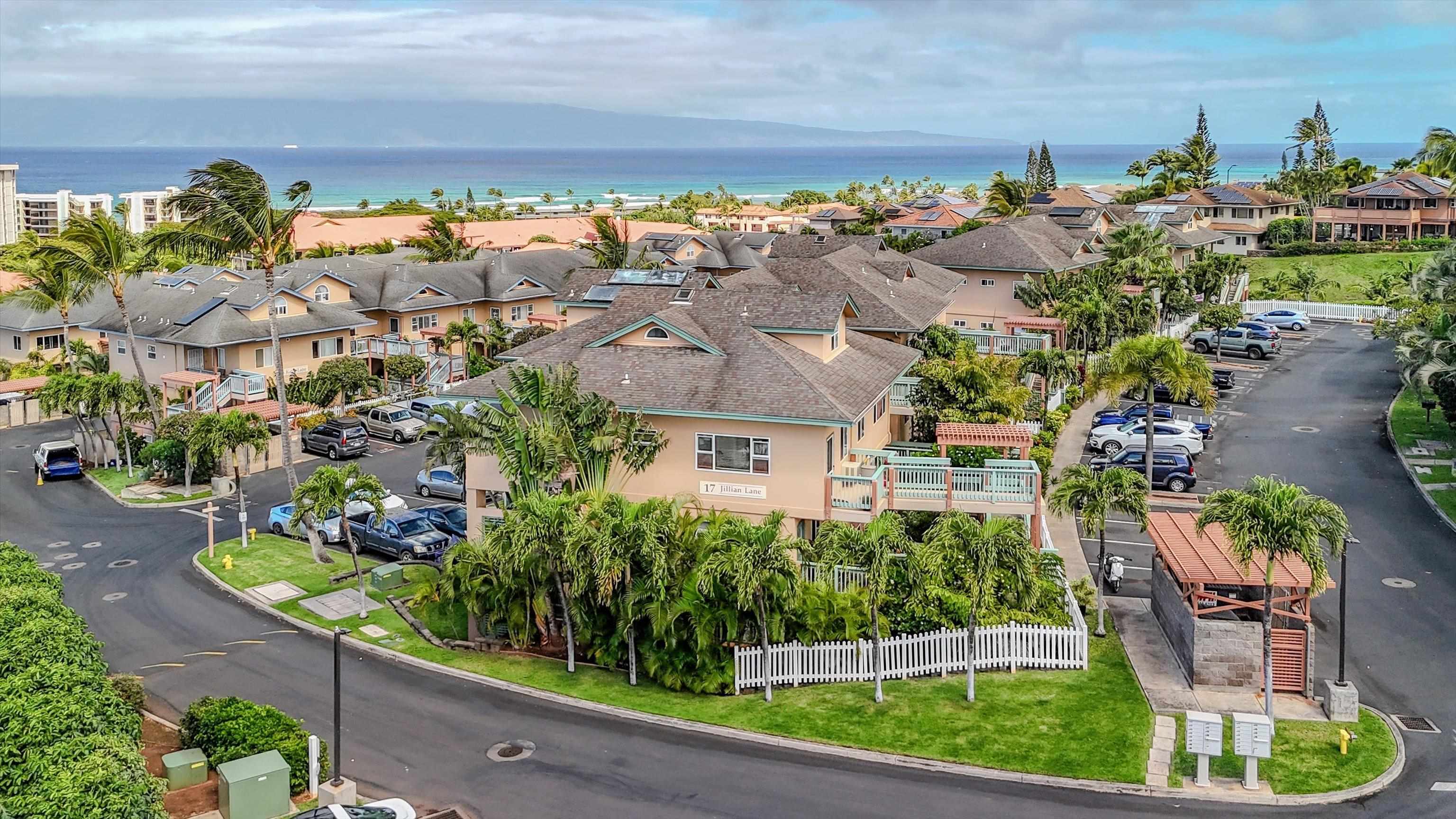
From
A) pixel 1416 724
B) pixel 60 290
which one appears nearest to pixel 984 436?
pixel 1416 724

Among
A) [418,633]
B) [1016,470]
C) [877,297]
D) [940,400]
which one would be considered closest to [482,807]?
[418,633]

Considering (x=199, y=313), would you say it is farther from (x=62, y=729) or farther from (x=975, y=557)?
(x=975, y=557)

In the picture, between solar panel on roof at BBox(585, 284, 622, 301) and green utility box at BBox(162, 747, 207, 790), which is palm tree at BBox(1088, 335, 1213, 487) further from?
green utility box at BBox(162, 747, 207, 790)

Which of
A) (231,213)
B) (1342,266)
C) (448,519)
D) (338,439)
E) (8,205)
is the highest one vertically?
(8,205)

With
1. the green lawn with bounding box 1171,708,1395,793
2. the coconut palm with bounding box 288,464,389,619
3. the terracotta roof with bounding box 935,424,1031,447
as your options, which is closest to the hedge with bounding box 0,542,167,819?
→ the coconut palm with bounding box 288,464,389,619

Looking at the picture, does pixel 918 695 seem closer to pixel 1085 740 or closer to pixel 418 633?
pixel 1085 740
